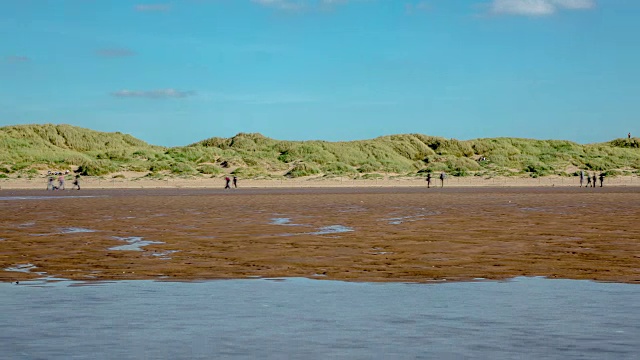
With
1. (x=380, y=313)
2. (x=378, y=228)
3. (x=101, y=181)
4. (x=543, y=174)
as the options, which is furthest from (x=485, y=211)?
(x=543, y=174)

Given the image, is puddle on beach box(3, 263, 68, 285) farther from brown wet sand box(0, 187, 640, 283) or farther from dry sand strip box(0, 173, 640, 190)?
dry sand strip box(0, 173, 640, 190)

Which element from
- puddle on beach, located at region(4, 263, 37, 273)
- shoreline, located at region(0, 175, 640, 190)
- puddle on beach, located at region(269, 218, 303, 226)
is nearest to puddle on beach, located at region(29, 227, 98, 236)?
puddle on beach, located at region(269, 218, 303, 226)

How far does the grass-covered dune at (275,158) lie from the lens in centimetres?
11231

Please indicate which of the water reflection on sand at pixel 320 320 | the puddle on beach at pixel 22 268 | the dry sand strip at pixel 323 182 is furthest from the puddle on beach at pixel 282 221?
the dry sand strip at pixel 323 182

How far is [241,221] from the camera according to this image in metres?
27.9

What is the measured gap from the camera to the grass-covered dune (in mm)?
112312

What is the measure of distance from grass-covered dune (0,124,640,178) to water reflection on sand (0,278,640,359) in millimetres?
93849

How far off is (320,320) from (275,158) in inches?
5884

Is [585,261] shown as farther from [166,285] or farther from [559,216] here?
[559,216]

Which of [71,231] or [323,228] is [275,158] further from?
[71,231]

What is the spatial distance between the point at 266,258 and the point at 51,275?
408 centimetres

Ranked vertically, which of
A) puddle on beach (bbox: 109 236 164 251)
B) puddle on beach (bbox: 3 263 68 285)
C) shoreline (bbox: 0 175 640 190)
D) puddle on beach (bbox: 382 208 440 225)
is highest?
shoreline (bbox: 0 175 640 190)

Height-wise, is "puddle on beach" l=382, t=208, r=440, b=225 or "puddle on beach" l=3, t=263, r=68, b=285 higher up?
"puddle on beach" l=382, t=208, r=440, b=225

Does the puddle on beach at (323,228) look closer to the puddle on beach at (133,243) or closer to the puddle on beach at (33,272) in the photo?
the puddle on beach at (133,243)
